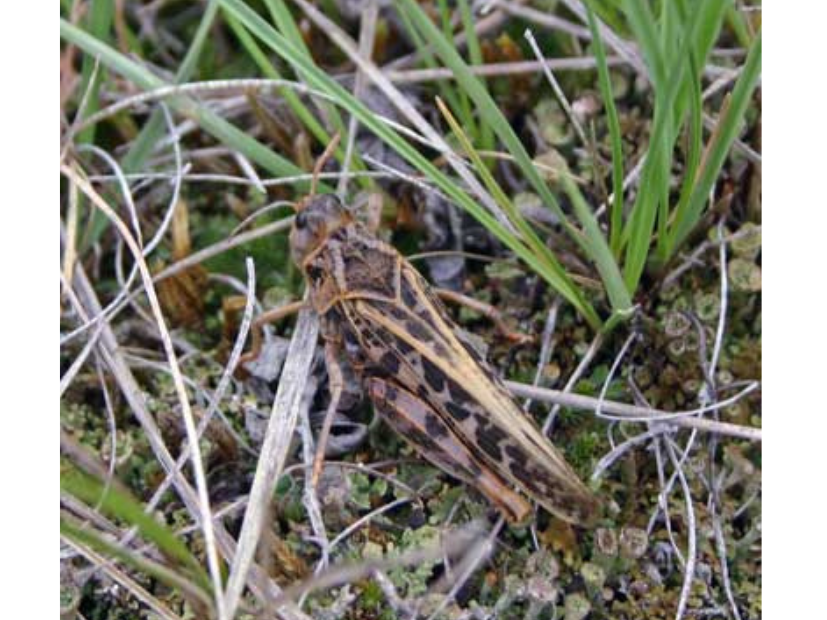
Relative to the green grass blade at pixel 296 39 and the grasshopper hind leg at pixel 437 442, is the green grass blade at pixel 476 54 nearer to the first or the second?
the green grass blade at pixel 296 39

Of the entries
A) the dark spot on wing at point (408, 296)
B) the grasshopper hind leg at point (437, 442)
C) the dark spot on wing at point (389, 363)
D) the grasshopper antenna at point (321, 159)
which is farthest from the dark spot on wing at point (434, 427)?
the grasshopper antenna at point (321, 159)

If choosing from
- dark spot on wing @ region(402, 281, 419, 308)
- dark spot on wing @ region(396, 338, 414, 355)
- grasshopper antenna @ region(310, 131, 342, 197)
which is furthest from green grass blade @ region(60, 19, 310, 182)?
dark spot on wing @ region(396, 338, 414, 355)

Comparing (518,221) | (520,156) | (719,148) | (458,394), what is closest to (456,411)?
(458,394)

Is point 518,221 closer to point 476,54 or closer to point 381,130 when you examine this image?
point 381,130

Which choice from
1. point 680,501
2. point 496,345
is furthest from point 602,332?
point 680,501

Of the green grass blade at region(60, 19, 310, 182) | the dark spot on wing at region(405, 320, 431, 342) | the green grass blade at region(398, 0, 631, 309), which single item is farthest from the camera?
the green grass blade at region(60, 19, 310, 182)

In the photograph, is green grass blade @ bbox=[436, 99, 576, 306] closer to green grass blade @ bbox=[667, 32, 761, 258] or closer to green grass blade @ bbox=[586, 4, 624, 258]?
green grass blade @ bbox=[586, 4, 624, 258]

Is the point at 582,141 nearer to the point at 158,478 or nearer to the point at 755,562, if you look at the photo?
the point at 755,562

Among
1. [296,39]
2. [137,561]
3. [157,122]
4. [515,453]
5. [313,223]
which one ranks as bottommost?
[515,453]
